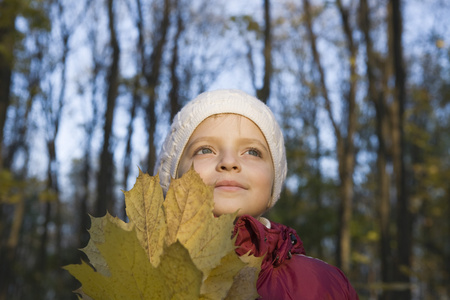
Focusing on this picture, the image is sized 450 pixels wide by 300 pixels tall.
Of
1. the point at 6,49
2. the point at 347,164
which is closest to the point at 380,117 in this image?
the point at 347,164

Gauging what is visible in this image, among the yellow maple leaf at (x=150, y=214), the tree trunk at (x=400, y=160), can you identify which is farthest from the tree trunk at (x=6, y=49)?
the yellow maple leaf at (x=150, y=214)

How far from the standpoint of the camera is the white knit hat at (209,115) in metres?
1.55

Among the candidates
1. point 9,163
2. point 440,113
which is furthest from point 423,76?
point 9,163

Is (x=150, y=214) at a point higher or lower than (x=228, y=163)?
lower

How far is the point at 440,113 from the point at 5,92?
1580 centimetres

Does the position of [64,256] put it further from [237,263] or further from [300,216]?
[237,263]

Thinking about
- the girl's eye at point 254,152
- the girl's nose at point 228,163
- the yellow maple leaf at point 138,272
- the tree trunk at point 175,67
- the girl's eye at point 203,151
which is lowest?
the yellow maple leaf at point 138,272

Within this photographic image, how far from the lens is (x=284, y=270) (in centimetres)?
130

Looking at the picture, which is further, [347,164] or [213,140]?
[347,164]

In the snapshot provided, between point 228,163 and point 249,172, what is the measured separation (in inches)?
3.8

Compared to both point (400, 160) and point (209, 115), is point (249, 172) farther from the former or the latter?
point (400, 160)

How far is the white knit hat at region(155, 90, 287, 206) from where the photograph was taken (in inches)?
61.0

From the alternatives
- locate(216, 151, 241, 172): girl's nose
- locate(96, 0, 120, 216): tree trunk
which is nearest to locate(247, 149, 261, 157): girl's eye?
locate(216, 151, 241, 172): girl's nose

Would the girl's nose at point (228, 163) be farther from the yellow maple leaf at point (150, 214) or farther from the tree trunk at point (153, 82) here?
the tree trunk at point (153, 82)
